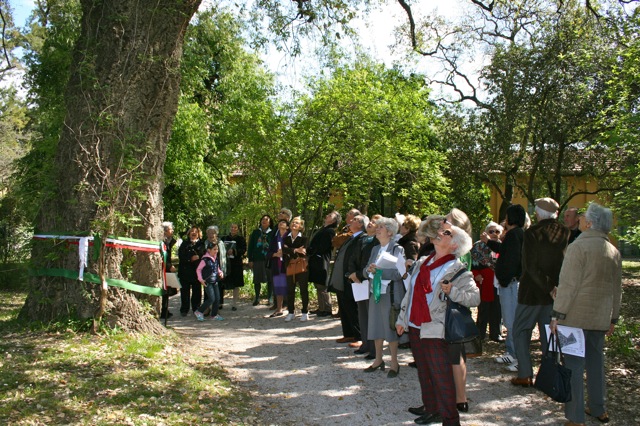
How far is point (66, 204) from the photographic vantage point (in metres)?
7.55

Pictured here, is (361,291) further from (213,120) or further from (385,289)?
(213,120)

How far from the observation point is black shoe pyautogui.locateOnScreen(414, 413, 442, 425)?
17.4 feet

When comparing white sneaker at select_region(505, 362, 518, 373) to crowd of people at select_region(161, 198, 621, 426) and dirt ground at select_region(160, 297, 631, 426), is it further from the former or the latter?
dirt ground at select_region(160, 297, 631, 426)

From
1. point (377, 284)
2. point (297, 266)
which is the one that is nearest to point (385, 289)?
point (377, 284)

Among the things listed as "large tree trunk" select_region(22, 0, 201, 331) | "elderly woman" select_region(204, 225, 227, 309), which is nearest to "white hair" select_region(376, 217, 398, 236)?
"large tree trunk" select_region(22, 0, 201, 331)

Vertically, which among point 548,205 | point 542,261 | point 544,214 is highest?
point 548,205

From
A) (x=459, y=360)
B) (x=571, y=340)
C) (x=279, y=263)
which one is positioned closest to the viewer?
(x=459, y=360)

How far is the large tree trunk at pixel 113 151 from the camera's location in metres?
7.46

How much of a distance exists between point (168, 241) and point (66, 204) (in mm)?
4116

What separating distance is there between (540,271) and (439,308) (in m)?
1.91

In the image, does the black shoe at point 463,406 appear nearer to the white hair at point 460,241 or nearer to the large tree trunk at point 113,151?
the white hair at point 460,241

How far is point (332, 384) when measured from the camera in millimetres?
6629

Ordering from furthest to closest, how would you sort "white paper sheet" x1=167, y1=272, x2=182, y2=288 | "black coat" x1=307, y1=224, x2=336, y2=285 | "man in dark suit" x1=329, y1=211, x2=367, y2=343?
"black coat" x1=307, y1=224, x2=336, y2=285, "white paper sheet" x1=167, y1=272, x2=182, y2=288, "man in dark suit" x1=329, y1=211, x2=367, y2=343

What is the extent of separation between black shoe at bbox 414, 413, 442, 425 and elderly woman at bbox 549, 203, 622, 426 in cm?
117
